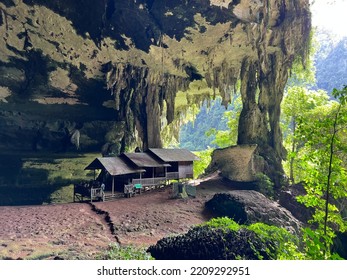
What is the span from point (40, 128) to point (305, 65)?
23.6 meters

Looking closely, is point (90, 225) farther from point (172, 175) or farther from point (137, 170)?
point (172, 175)

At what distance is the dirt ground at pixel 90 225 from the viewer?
9750 mm

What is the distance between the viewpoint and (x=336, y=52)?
9400 cm

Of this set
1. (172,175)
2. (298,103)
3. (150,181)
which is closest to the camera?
(150,181)

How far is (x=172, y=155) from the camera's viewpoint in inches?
886

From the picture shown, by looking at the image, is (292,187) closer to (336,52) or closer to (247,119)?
(247,119)

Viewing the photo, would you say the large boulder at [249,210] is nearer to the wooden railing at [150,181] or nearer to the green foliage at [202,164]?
the wooden railing at [150,181]

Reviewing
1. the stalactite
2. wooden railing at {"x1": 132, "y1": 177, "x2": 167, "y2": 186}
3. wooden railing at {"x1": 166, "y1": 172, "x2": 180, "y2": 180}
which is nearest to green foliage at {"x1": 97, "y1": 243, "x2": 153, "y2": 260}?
wooden railing at {"x1": 132, "y1": 177, "x2": 167, "y2": 186}

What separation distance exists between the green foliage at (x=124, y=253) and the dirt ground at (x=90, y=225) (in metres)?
0.33

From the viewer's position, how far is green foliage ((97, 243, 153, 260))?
8.89m

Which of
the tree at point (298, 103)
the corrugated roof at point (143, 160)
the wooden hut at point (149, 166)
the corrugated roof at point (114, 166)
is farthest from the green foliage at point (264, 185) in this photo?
the corrugated roof at point (114, 166)

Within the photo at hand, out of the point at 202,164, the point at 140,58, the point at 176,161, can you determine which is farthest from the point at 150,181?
the point at 202,164

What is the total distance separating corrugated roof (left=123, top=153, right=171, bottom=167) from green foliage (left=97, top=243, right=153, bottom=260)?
9090 mm

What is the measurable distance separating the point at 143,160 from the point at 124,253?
11.1 m
